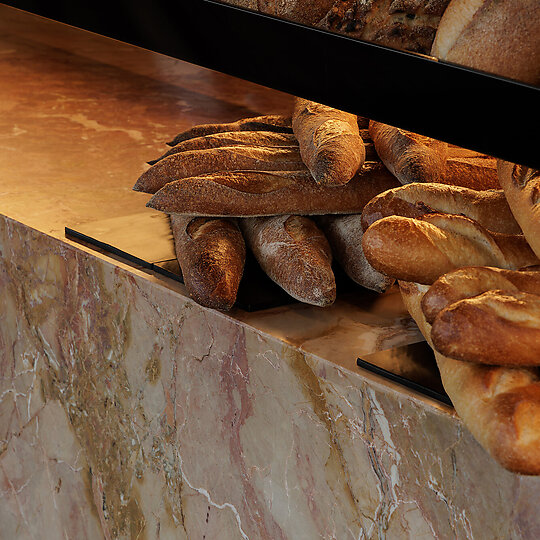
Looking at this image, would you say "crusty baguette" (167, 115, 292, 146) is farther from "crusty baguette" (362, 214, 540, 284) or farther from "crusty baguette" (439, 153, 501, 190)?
"crusty baguette" (362, 214, 540, 284)

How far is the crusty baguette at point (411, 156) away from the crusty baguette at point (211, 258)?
207 mm

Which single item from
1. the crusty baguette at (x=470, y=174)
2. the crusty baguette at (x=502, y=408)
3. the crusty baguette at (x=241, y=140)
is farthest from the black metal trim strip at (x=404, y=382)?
the crusty baguette at (x=241, y=140)

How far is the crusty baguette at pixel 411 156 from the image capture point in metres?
0.95

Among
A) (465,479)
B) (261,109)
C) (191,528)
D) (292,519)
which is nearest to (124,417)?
(191,528)

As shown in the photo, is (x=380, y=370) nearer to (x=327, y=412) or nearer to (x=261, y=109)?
(x=327, y=412)

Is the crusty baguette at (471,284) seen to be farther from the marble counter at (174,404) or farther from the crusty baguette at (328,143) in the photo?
the crusty baguette at (328,143)

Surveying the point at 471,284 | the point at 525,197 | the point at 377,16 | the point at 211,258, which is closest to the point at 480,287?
the point at 471,284

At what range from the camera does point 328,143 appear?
0.99m

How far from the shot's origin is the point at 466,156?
1.05m

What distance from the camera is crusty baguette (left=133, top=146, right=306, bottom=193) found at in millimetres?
1085

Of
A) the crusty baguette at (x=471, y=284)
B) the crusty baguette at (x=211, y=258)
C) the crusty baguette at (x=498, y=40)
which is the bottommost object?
the crusty baguette at (x=211, y=258)

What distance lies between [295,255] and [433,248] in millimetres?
301

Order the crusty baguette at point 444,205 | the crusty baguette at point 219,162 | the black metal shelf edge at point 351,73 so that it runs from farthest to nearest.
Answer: the crusty baguette at point 219,162 < the crusty baguette at point 444,205 < the black metal shelf edge at point 351,73

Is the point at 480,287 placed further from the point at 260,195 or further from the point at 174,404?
the point at 174,404
